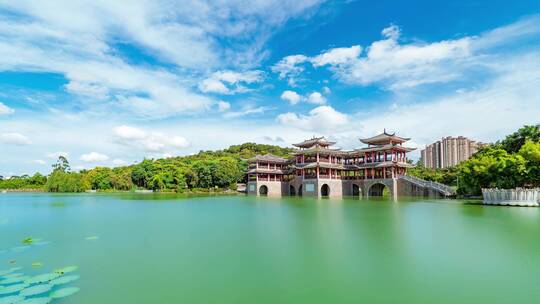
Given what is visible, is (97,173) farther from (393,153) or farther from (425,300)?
(425,300)

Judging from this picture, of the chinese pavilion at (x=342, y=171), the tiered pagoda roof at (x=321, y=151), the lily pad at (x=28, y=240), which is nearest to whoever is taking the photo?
the lily pad at (x=28, y=240)

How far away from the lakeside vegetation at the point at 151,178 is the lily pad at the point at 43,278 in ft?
121

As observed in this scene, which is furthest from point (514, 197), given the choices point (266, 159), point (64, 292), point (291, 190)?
point (266, 159)

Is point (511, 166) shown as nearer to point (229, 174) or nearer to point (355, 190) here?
point (355, 190)

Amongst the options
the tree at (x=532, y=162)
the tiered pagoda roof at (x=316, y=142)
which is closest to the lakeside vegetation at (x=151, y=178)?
the tiered pagoda roof at (x=316, y=142)

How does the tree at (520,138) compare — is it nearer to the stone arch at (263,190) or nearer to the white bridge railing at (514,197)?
the white bridge railing at (514,197)

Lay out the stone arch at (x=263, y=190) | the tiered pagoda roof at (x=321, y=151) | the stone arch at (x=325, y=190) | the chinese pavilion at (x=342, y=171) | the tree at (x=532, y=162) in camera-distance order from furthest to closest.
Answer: the stone arch at (x=263, y=190) < the stone arch at (x=325, y=190) < the tiered pagoda roof at (x=321, y=151) < the chinese pavilion at (x=342, y=171) < the tree at (x=532, y=162)

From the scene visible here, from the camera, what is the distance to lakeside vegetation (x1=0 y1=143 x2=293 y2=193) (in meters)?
43.7

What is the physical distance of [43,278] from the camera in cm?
574

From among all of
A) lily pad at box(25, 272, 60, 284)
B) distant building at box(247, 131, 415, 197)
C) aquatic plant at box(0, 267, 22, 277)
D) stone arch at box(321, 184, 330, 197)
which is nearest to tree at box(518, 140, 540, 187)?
distant building at box(247, 131, 415, 197)

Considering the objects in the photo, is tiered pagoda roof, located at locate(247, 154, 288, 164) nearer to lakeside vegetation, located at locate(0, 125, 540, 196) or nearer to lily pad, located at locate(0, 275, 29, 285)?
lakeside vegetation, located at locate(0, 125, 540, 196)

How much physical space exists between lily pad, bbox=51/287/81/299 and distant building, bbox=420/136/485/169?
201 ft

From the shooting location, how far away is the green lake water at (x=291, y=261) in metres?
5.04

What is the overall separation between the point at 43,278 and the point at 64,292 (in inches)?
39.2
